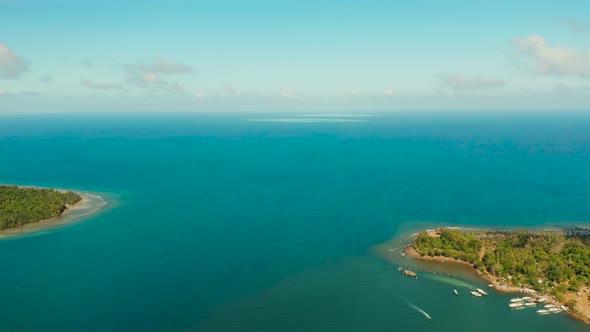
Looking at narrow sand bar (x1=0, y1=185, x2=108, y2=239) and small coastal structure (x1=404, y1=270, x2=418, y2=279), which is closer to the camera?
small coastal structure (x1=404, y1=270, x2=418, y2=279)

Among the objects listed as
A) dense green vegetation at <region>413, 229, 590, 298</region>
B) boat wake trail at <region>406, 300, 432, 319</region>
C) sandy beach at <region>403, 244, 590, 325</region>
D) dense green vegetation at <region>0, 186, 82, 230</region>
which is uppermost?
dense green vegetation at <region>0, 186, 82, 230</region>

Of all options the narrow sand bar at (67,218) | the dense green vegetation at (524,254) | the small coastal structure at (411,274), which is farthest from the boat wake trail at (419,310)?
the narrow sand bar at (67,218)

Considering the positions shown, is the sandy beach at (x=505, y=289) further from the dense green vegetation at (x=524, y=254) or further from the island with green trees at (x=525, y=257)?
the dense green vegetation at (x=524, y=254)

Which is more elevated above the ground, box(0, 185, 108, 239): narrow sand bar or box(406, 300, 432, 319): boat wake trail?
box(0, 185, 108, 239): narrow sand bar

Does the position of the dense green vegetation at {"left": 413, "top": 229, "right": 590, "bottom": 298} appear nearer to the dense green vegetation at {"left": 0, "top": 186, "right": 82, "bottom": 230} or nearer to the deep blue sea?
the deep blue sea

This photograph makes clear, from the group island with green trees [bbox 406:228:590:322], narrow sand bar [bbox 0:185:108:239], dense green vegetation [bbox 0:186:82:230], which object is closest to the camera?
island with green trees [bbox 406:228:590:322]

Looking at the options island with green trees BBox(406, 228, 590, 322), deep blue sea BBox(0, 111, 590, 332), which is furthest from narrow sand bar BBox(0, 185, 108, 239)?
island with green trees BBox(406, 228, 590, 322)

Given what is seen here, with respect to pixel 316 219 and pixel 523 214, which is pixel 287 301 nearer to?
pixel 316 219
